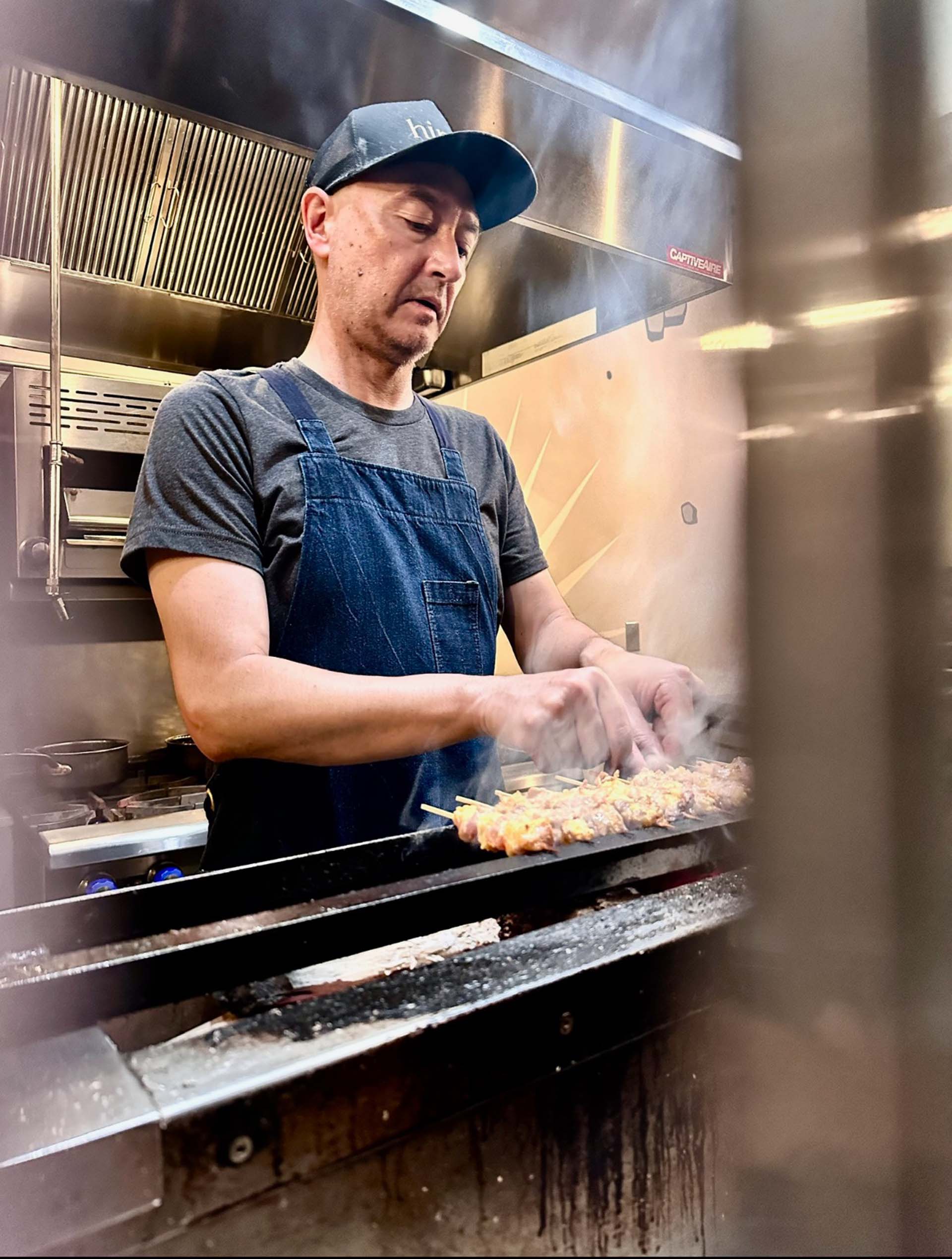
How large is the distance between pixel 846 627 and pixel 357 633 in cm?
137

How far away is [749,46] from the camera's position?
17.6 inches

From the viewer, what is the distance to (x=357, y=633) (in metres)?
1.75

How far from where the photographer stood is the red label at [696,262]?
2.49 meters

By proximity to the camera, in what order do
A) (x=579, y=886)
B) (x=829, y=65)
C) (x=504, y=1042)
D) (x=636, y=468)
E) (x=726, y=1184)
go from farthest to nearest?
(x=636, y=468)
(x=579, y=886)
(x=726, y=1184)
(x=504, y=1042)
(x=829, y=65)

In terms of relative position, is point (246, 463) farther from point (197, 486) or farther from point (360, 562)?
point (360, 562)

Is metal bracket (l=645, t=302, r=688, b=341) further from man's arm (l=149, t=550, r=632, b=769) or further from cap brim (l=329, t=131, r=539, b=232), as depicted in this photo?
man's arm (l=149, t=550, r=632, b=769)

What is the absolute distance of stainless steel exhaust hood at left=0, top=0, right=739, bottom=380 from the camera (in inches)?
63.5

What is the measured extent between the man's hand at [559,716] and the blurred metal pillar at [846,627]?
71 centimetres

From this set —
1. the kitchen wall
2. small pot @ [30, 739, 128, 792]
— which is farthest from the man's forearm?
small pot @ [30, 739, 128, 792]

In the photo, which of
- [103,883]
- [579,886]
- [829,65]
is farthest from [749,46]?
[103,883]

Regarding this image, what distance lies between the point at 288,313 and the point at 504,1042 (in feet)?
11.1

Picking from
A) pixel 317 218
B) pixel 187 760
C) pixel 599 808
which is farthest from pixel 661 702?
pixel 187 760

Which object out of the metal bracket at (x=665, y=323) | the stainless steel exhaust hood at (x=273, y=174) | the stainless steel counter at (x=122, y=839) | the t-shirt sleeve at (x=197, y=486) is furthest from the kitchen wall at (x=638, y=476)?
the stainless steel counter at (x=122, y=839)

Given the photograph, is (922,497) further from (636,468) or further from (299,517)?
(636,468)
